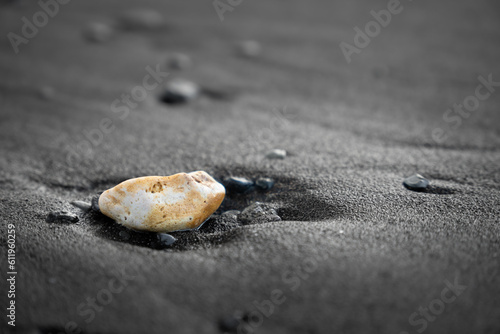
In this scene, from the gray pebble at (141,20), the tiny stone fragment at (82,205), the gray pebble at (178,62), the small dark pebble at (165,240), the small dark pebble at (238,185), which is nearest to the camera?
the small dark pebble at (165,240)

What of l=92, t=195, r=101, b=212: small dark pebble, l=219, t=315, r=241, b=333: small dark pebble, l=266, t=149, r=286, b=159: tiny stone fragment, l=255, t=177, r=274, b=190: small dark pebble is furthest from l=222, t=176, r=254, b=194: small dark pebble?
l=219, t=315, r=241, b=333: small dark pebble

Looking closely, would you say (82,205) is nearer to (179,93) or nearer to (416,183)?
(179,93)

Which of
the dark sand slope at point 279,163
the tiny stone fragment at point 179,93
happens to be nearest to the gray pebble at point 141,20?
the dark sand slope at point 279,163

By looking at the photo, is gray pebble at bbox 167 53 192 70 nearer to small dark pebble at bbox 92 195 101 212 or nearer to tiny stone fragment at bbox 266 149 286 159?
tiny stone fragment at bbox 266 149 286 159

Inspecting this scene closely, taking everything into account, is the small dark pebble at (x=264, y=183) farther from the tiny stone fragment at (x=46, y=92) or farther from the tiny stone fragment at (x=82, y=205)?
the tiny stone fragment at (x=46, y=92)

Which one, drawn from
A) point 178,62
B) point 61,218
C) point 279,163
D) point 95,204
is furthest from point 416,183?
point 178,62

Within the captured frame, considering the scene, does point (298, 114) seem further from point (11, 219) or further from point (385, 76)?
point (11, 219)
